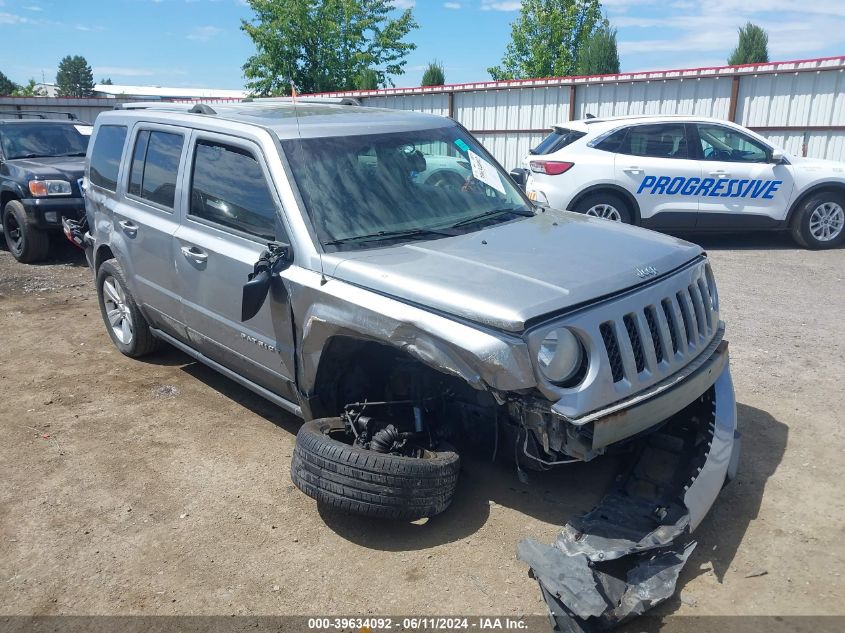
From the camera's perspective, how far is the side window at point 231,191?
13.0ft

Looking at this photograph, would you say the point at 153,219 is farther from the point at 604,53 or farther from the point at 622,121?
the point at 604,53

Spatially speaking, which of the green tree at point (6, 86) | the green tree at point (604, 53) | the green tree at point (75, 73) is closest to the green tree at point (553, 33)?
the green tree at point (604, 53)

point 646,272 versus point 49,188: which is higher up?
point 646,272

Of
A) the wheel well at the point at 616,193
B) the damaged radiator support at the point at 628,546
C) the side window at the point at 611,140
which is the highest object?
the side window at the point at 611,140

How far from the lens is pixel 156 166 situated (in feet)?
16.2

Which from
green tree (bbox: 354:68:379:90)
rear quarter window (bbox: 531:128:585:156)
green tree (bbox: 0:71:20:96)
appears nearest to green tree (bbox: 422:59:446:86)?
green tree (bbox: 354:68:379:90)

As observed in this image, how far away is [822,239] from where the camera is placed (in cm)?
994

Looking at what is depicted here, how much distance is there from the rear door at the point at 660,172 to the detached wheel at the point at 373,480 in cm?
730

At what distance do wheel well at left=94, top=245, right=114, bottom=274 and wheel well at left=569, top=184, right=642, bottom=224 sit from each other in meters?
6.17

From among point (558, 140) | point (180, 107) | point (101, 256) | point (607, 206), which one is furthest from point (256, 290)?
point (558, 140)

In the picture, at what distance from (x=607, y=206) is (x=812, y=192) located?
8.97 feet

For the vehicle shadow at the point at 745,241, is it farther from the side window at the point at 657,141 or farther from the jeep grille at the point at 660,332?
the jeep grille at the point at 660,332

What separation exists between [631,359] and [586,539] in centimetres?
79

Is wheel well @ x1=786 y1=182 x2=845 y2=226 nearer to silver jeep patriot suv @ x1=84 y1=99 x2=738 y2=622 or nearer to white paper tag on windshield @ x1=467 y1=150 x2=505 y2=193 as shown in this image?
silver jeep patriot suv @ x1=84 y1=99 x2=738 y2=622
